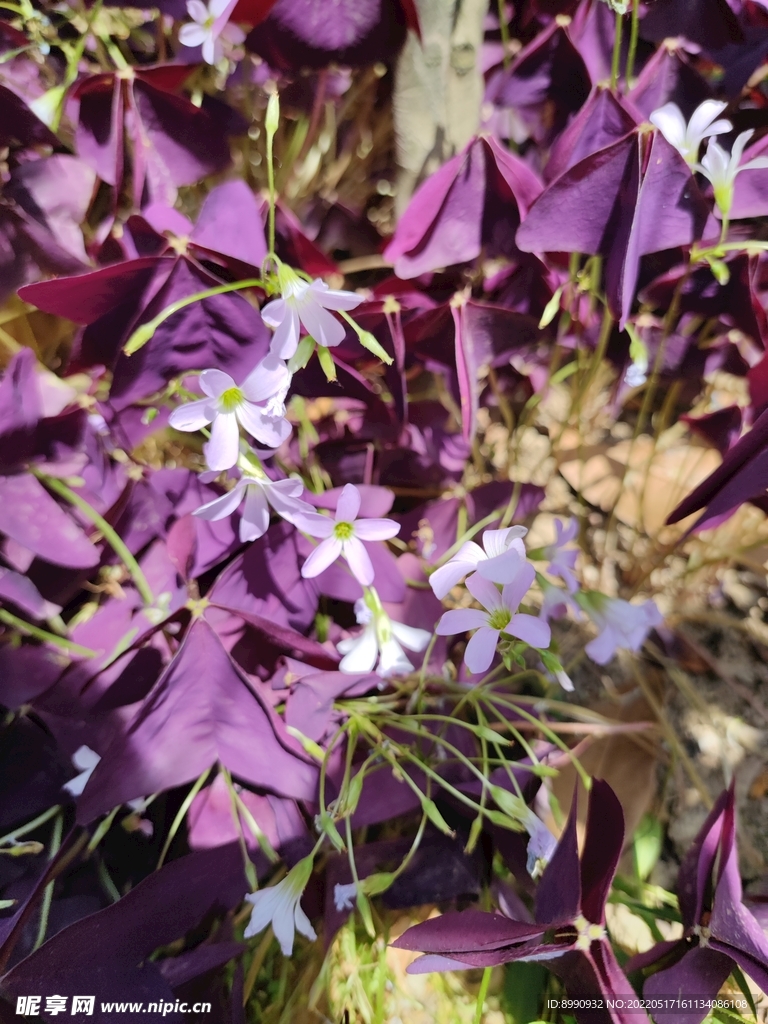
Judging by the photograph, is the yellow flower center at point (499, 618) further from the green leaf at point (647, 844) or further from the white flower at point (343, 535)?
the green leaf at point (647, 844)

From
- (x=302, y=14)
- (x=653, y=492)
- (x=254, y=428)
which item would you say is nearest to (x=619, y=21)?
(x=302, y=14)

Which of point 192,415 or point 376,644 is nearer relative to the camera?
point 192,415

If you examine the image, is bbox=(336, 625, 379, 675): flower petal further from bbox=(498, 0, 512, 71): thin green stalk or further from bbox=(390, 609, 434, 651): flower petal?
bbox=(498, 0, 512, 71): thin green stalk

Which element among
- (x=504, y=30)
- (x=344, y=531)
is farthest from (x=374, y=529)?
(x=504, y=30)

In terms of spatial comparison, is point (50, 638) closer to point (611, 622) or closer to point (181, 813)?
point (181, 813)

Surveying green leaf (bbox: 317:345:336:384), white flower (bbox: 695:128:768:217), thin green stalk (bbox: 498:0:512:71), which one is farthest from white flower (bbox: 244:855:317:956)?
thin green stalk (bbox: 498:0:512:71)

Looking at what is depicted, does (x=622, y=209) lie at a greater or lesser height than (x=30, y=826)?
greater
